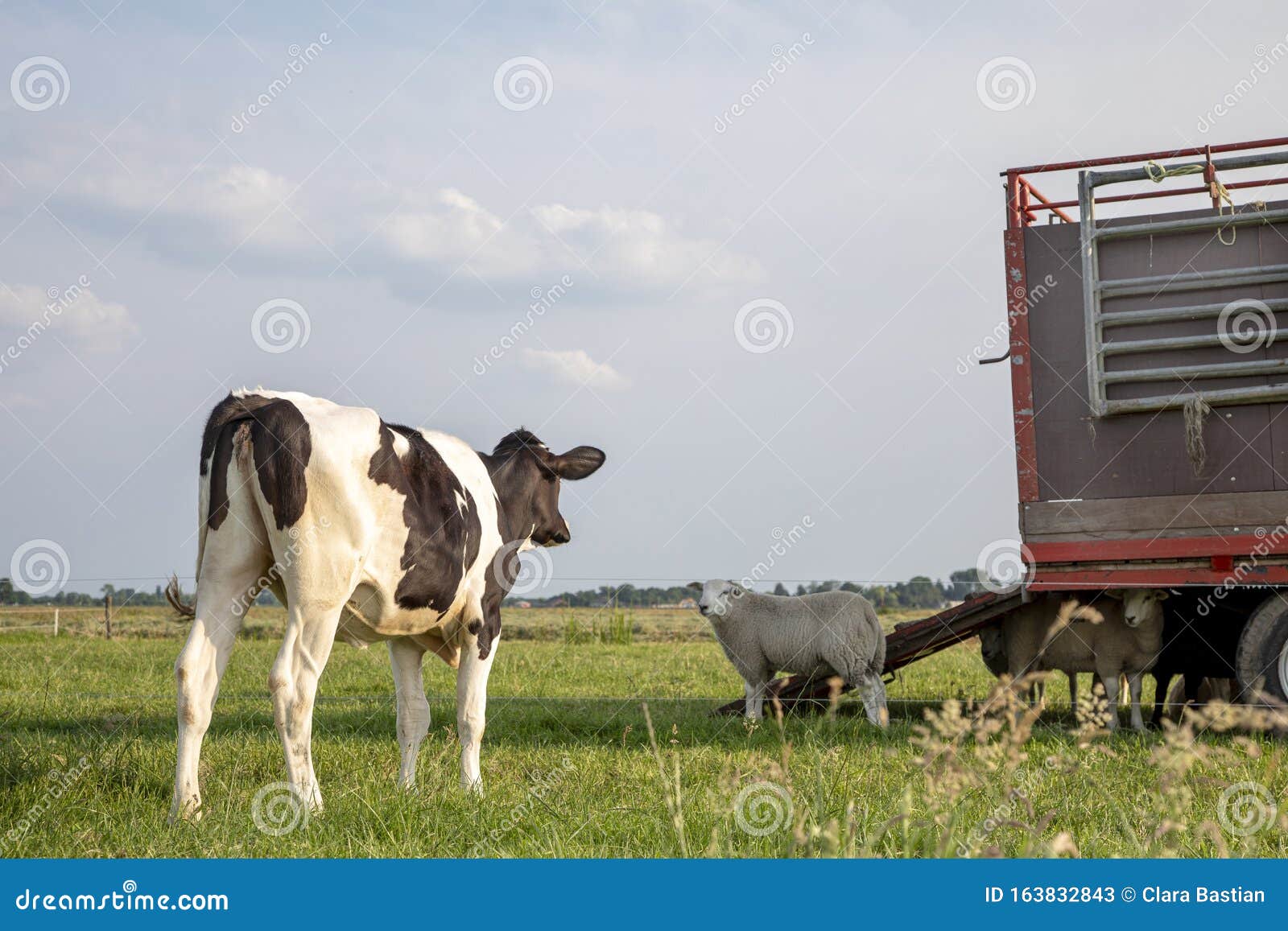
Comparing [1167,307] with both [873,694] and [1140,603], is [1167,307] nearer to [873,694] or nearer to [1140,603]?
[1140,603]

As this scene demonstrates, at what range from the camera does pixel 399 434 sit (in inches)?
264

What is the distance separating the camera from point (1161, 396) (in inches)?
344

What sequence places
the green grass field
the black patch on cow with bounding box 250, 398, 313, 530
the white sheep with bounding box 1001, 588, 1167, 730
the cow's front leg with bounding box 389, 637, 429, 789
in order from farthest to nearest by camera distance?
the white sheep with bounding box 1001, 588, 1167, 730, the cow's front leg with bounding box 389, 637, 429, 789, the black patch on cow with bounding box 250, 398, 313, 530, the green grass field

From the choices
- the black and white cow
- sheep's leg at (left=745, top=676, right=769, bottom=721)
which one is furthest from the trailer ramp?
the black and white cow

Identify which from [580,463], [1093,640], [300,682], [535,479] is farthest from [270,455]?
[1093,640]

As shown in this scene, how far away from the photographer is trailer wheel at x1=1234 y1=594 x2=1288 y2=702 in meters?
8.66

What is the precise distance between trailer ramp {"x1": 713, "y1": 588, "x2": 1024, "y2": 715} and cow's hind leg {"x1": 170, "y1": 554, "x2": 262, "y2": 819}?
5259mm

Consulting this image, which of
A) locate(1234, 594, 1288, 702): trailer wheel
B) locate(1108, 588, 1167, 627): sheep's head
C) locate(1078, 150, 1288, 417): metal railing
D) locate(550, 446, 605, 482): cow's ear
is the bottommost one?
locate(1234, 594, 1288, 702): trailer wheel

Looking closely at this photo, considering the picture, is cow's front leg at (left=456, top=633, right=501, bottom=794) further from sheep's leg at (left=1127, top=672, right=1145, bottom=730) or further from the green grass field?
sheep's leg at (left=1127, top=672, right=1145, bottom=730)

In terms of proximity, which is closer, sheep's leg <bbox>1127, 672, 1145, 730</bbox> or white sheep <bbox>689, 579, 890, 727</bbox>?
sheep's leg <bbox>1127, 672, 1145, 730</bbox>

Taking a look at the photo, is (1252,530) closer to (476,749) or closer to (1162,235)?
(1162,235)

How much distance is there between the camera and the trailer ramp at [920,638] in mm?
9977

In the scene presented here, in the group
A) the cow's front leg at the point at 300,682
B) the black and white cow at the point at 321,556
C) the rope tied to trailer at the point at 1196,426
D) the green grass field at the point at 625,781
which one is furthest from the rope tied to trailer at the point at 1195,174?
the cow's front leg at the point at 300,682

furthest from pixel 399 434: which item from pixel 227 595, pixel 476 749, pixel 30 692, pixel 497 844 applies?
pixel 30 692
